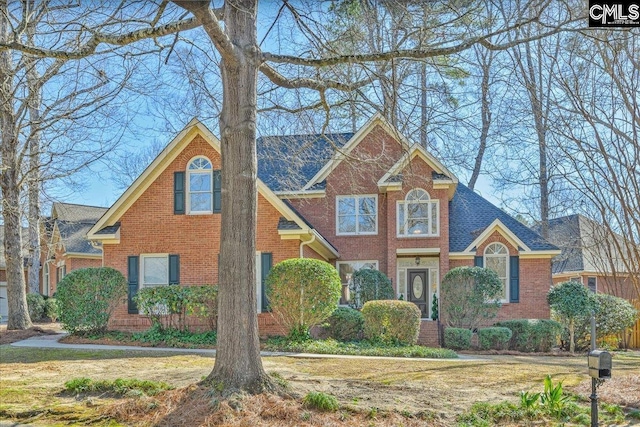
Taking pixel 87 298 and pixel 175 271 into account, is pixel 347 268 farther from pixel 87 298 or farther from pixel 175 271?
pixel 87 298

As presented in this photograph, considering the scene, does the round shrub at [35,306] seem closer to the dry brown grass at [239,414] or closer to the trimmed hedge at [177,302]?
the trimmed hedge at [177,302]

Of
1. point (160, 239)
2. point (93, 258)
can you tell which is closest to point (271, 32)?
point (160, 239)

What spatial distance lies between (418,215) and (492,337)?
556cm

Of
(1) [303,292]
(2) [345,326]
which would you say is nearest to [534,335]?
(2) [345,326]

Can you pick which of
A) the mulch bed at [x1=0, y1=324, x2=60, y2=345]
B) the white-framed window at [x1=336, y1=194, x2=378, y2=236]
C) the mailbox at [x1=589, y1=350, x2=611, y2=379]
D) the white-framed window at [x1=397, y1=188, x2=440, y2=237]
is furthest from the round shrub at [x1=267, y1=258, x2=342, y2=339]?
the mailbox at [x1=589, y1=350, x2=611, y2=379]

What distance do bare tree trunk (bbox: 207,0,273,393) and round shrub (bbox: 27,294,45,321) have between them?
739 inches

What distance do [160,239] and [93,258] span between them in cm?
1434

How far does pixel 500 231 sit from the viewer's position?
20.3 meters

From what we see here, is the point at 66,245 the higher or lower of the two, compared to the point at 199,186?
lower

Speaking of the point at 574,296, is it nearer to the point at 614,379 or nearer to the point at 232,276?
the point at 614,379

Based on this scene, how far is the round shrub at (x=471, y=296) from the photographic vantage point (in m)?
17.6

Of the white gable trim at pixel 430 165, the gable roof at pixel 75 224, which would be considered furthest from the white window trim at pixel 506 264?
the gable roof at pixel 75 224

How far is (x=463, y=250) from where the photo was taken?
803 inches

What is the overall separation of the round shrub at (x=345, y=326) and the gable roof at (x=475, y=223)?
6248 millimetres
